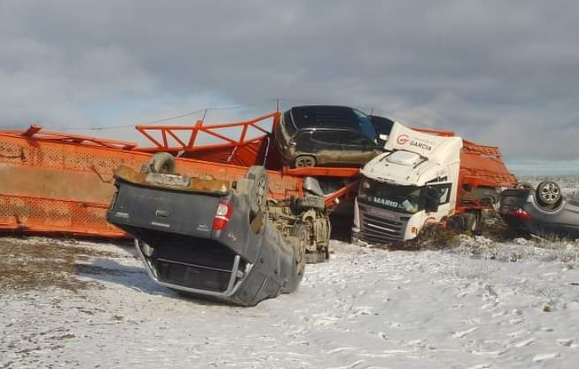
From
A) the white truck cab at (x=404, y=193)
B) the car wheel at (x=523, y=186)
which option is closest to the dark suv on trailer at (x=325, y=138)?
the white truck cab at (x=404, y=193)

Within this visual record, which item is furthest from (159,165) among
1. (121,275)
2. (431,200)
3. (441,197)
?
(441,197)

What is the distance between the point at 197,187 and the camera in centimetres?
691

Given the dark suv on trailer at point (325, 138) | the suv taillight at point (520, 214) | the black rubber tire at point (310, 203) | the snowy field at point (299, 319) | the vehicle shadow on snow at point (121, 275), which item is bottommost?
the vehicle shadow on snow at point (121, 275)

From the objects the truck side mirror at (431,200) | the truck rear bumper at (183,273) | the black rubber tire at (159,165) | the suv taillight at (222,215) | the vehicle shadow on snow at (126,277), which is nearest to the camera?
the suv taillight at (222,215)

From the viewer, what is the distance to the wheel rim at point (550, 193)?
54.8 ft

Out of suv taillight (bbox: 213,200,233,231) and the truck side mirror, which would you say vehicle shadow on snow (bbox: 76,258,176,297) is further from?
the truck side mirror

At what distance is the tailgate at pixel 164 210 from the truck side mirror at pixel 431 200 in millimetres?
10309

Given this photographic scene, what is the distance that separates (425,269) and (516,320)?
4.47m

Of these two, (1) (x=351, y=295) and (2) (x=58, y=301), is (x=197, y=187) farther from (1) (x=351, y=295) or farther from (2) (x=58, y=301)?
(1) (x=351, y=295)

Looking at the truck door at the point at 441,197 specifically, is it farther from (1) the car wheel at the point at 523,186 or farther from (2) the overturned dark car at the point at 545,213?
(1) the car wheel at the point at 523,186

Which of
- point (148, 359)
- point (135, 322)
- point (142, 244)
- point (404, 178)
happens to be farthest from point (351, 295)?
point (404, 178)

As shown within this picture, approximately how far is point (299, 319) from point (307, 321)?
12 cm

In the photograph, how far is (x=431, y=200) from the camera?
16156 mm

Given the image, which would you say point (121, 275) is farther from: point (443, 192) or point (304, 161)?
point (443, 192)
